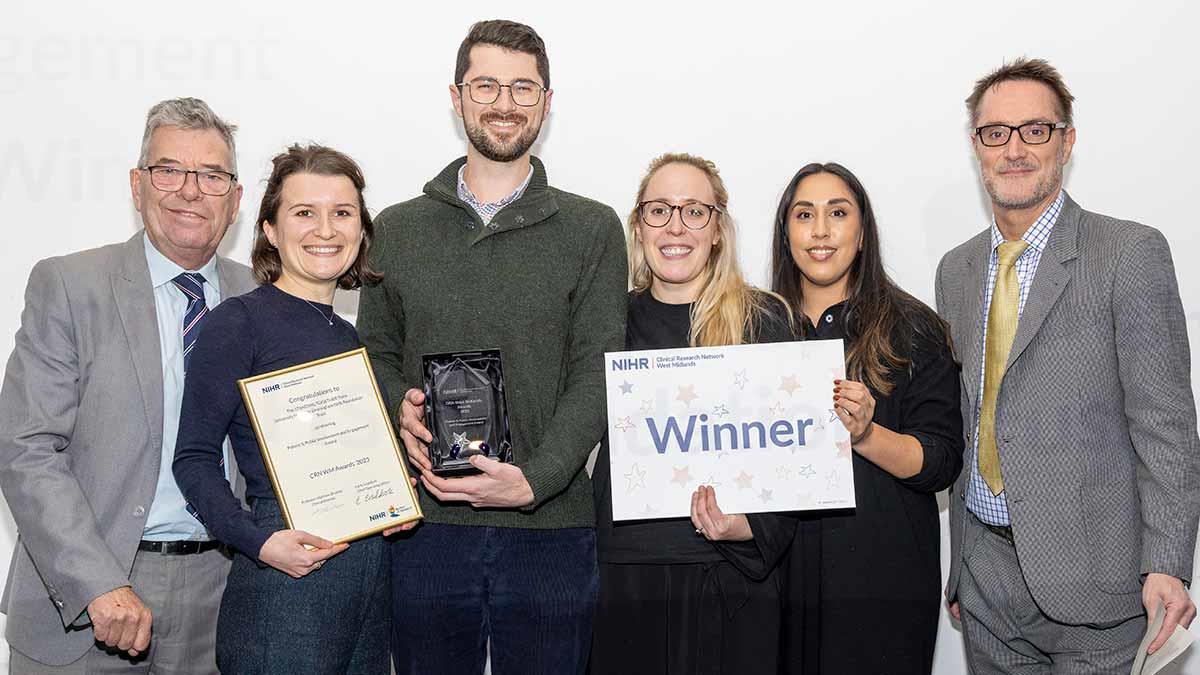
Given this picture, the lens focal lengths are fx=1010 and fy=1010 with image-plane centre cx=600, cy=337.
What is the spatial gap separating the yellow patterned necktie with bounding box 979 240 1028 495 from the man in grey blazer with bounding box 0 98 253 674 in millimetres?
1969

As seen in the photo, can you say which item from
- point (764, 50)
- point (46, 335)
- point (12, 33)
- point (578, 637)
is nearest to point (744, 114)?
point (764, 50)

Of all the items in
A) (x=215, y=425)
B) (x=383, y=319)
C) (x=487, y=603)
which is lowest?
(x=487, y=603)

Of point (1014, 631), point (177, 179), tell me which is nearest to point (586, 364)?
point (177, 179)

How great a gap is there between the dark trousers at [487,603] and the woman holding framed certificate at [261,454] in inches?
5.9

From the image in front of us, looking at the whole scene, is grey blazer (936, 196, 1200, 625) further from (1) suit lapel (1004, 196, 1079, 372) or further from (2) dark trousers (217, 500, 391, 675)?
(2) dark trousers (217, 500, 391, 675)


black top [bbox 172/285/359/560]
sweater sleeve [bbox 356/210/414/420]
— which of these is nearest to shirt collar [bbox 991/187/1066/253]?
sweater sleeve [bbox 356/210/414/420]

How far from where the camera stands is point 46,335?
2.41m

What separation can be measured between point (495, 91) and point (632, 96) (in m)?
1.15

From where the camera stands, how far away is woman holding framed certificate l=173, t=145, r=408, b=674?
84.6 inches

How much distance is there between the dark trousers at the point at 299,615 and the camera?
2.14 meters

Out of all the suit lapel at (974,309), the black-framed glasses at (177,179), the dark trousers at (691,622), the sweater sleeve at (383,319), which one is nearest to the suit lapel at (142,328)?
the black-framed glasses at (177,179)

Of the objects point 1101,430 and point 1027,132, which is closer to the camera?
point 1101,430

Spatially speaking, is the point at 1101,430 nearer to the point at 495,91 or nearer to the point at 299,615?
the point at 495,91

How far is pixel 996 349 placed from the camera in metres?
2.71
